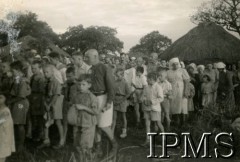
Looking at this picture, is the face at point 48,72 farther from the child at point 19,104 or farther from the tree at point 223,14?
Result: the tree at point 223,14

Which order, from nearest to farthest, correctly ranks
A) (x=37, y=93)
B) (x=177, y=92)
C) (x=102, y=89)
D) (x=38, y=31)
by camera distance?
(x=102, y=89)
(x=37, y=93)
(x=177, y=92)
(x=38, y=31)

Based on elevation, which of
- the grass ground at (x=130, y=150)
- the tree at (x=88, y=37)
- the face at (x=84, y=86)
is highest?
the tree at (x=88, y=37)

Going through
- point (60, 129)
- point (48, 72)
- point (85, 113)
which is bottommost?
point (60, 129)

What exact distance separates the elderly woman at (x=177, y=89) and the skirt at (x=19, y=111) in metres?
4.24

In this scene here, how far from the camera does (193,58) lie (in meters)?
15.6

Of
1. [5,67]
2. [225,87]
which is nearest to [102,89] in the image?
[5,67]

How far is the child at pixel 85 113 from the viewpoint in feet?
18.0

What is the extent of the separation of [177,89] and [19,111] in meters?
4.52

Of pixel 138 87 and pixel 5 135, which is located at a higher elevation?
pixel 138 87

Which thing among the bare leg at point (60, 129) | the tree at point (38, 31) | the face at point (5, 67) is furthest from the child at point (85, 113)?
the tree at point (38, 31)

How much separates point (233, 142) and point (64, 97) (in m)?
3.08

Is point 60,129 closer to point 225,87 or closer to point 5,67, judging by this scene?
point 5,67

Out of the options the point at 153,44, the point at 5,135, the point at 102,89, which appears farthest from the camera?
the point at 153,44

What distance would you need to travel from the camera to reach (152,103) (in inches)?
285
